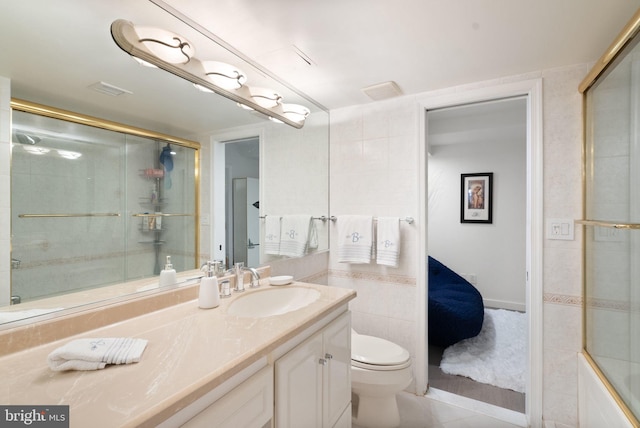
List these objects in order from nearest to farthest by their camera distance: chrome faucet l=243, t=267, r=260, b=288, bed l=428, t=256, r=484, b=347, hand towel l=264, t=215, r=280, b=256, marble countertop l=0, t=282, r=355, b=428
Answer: marble countertop l=0, t=282, r=355, b=428 < chrome faucet l=243, t=267, r=260, b=288 < hand towel l=264, t=215, r=280, b=256 < bed l=428, t=256, r=484, b=347

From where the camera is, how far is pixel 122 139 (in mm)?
1103

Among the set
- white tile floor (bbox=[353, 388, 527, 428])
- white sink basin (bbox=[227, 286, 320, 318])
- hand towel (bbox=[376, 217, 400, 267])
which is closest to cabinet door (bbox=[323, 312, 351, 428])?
white sink basin (bbox=[227, 286, 320, 318])

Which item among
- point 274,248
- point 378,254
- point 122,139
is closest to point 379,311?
point 378,254

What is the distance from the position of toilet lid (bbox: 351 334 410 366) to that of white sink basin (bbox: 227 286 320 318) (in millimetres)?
503

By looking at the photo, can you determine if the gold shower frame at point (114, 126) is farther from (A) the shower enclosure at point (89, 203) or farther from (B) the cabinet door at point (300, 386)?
(B) the cabinet door at point (300, 386)

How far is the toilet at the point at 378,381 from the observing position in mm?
1627

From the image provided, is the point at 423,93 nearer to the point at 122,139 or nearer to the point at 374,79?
the point at 374,79

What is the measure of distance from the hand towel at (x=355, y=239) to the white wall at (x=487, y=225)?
2154mm

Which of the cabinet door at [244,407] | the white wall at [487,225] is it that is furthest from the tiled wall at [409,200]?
the white wall at [487,225]

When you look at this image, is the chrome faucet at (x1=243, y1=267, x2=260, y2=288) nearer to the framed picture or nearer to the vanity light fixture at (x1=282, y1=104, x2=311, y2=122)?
the vanity light fixture at (x1=282, y1=104, x2=311, y2=122)

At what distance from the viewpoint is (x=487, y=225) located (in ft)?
12.1

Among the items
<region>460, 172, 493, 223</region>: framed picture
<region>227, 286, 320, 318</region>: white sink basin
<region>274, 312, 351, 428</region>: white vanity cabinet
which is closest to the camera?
<region>274, 312, 351, 428</region>: white vanity cabinet

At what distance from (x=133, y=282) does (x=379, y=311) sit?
1640 mm

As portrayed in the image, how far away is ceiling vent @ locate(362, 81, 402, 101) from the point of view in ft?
6.19
